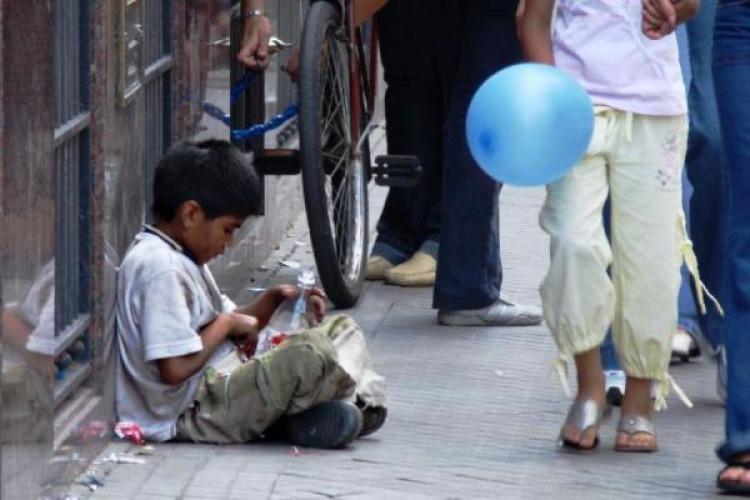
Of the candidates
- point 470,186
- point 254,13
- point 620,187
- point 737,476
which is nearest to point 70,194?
point 620,187

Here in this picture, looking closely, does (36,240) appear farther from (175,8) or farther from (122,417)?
(175,8)

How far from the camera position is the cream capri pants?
569 centimetres

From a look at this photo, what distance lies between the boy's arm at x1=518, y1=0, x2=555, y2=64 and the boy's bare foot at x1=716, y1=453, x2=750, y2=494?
47.0 inches

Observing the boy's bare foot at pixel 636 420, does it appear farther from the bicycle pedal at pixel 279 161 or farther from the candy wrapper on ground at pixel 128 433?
the bicycle pedal at pixel 279 161

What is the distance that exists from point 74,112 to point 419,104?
9.78ft

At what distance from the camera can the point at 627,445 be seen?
5.89 metres

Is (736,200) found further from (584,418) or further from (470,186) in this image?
(470,186)

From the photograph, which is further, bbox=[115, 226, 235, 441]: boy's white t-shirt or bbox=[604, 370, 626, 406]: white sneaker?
bbox=[604, 370, 626, 406]: white sneaker

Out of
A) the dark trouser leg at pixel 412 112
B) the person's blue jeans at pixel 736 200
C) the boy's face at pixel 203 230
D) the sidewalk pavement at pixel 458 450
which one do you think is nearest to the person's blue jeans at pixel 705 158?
the sidewalk pavement at pixel 458 450

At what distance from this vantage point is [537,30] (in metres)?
5.77

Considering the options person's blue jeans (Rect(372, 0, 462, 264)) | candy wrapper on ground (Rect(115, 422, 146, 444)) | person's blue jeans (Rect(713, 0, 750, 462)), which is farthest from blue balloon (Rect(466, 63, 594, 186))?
person's blue jeans (Rect(372, 0, 462, 264))

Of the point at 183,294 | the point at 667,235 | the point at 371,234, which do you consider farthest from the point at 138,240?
the point at 371,234

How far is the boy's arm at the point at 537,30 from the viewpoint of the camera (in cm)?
575

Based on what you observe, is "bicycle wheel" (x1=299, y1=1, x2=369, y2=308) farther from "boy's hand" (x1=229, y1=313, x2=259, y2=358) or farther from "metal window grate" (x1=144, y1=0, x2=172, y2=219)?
"boy's hand" (x1=229, y1=313, x2=259, y2=358)
